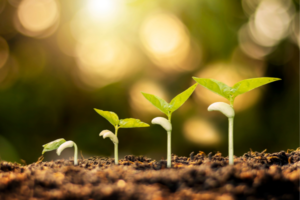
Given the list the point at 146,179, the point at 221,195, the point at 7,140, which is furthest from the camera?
the point at 7,140

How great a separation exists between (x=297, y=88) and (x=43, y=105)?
148 centimetres

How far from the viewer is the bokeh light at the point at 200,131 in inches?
53.1

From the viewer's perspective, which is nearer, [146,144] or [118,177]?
[118,177]

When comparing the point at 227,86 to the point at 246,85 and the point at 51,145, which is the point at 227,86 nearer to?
the point at 246,85

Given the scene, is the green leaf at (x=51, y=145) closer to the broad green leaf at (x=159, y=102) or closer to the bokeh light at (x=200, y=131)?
the broad green leaf at (x=159, y=102)

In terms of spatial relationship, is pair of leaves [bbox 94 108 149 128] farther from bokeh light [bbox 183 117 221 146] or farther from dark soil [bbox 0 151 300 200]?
bokeh light [bbox 183 117 221 146]

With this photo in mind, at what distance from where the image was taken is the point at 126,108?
1384mm

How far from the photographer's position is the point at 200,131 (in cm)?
136

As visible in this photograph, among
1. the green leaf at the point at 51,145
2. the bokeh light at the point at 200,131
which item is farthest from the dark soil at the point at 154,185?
the bokeh light at the point at 200,131

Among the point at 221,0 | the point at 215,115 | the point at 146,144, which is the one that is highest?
the point at 221,0

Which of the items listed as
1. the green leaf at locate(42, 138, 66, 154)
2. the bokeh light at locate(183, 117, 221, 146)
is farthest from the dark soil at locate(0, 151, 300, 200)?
the bokeh light at locate(183, 117, 221, 146)

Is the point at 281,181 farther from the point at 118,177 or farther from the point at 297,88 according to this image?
the point at 297,88

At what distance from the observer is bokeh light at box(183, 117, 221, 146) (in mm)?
1349

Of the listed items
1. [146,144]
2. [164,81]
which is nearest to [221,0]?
[164,81]
